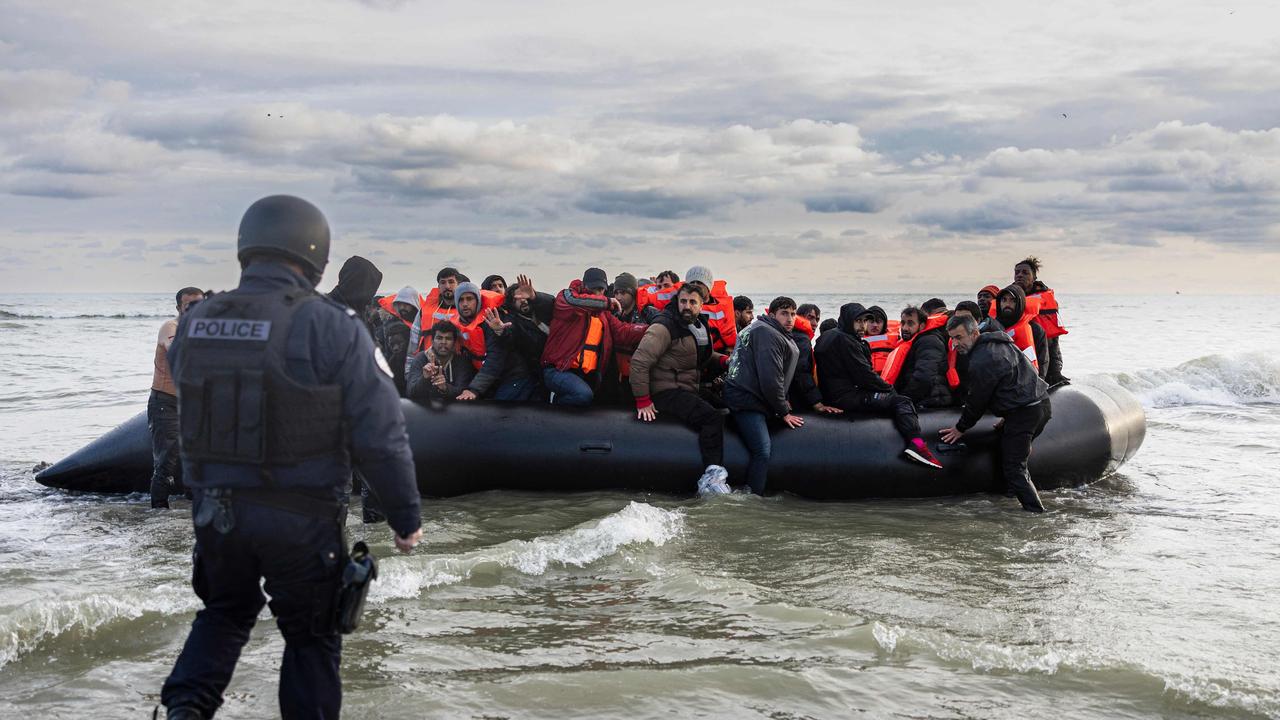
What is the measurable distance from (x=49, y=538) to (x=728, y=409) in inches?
182

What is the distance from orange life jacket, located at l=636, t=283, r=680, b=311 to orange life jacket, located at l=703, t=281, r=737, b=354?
0.51 m

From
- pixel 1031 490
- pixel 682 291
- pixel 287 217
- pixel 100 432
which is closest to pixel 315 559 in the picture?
pixel 287 217

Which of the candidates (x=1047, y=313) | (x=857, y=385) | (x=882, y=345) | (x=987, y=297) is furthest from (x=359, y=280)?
(x=1047, y=313)

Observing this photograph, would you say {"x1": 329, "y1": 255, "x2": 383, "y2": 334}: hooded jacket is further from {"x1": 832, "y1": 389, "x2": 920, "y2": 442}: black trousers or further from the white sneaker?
{"x1": 832, "y1": 389, "x2": 920, "y2": 442}: black trousers

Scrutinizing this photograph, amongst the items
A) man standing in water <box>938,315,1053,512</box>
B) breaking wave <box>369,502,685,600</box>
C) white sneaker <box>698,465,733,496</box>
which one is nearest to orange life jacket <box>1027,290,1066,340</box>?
man standing in water <box>938,315,1053,512</box>

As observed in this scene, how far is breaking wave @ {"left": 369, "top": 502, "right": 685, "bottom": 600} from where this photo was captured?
16.6 ft

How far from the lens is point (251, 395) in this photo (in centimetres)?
266

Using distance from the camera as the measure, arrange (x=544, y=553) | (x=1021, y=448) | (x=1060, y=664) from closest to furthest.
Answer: (x=1060, y=664) < (x=544, y=553) < (x=1021, y=448)

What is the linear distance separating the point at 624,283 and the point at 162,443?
3.85 meters

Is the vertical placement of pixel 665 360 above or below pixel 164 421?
above

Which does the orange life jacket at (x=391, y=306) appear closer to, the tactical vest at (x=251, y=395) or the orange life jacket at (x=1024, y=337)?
the orange life jacket at (x=1024, y=337)

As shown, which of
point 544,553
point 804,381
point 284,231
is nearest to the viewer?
point 284,231

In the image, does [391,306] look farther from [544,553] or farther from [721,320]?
[544,553]

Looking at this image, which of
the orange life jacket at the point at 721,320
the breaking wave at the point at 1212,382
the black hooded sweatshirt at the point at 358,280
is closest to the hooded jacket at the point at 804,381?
the orange life jacket at the point at 721,320
